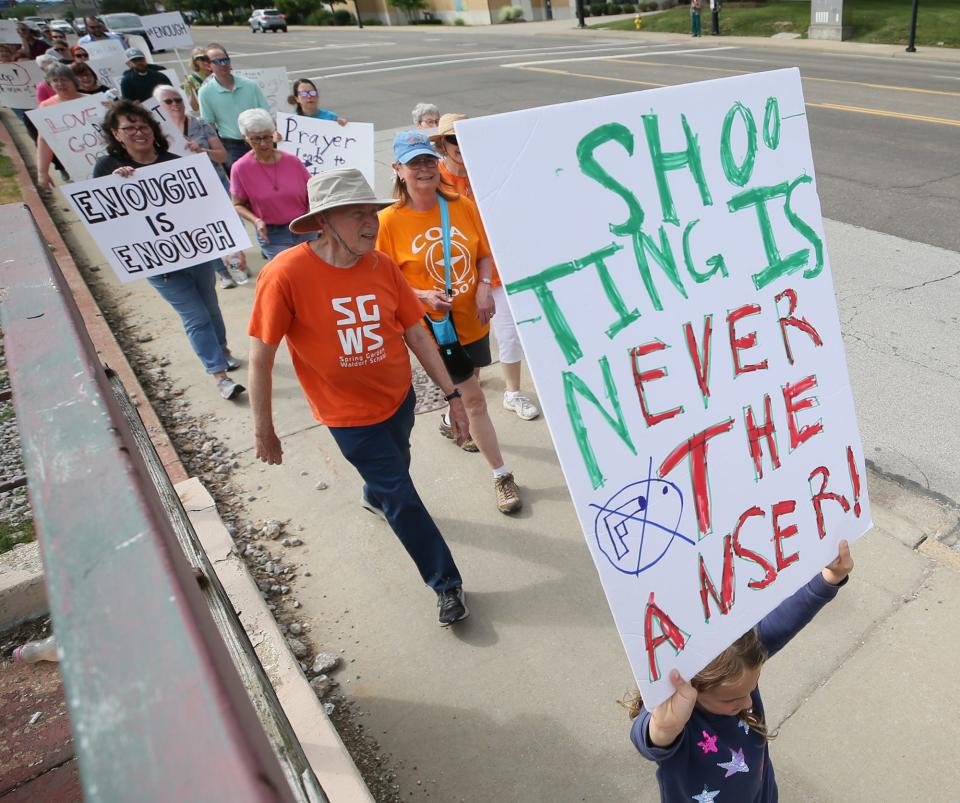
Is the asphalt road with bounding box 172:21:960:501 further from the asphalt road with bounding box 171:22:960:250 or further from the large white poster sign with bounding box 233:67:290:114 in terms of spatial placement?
the large white poster sign with bounding box 233:67:290:114

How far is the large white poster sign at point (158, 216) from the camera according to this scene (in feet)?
14.5

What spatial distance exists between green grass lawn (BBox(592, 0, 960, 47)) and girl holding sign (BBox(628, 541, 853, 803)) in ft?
72.7

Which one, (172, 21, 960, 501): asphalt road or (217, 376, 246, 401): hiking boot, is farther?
(217, 376, 246, 401): hiking boot

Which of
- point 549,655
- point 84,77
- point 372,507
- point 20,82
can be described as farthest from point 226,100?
point 20,82

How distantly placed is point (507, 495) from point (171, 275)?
283cm

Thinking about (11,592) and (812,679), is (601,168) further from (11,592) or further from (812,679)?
(11,592)

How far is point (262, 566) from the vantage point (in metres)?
3.36

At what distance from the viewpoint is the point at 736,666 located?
1.53 metres

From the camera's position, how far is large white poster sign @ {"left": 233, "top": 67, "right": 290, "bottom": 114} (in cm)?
868

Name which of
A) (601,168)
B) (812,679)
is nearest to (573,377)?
(601,168)

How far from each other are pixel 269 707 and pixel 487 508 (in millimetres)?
2351

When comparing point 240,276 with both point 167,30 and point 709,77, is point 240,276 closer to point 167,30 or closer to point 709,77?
point 167,30

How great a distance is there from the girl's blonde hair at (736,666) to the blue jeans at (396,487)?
1.31 meters

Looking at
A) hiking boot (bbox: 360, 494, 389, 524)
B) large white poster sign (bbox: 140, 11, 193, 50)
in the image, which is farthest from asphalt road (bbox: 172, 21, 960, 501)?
large white poster sign (bbox: 140, 11, 193, 50)
